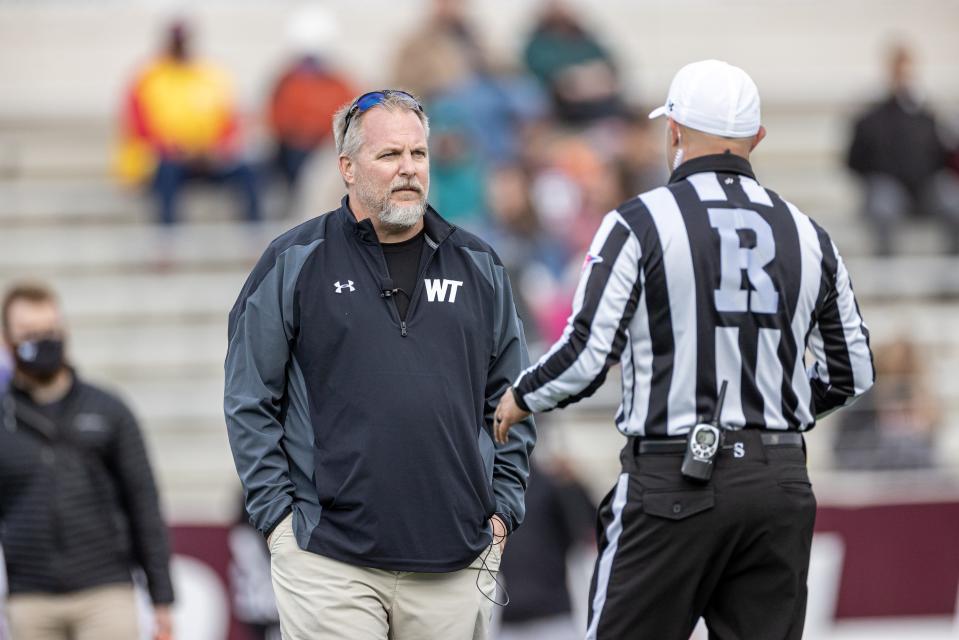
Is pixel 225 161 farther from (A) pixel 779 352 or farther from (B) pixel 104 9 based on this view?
(A) pixel 779 352

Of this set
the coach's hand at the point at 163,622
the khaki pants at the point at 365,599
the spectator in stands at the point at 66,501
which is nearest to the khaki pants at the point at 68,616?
the spectator in stands at the point at 66,501

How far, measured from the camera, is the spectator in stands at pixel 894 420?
11758 mm

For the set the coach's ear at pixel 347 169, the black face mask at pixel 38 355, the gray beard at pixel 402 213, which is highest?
the coach's ear at pixel 347 169

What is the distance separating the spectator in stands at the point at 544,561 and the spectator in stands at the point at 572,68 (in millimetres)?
5388

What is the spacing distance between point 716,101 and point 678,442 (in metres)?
1.10

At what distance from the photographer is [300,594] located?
210 inches

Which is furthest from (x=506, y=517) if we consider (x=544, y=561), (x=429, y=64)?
(x=429, y=64)

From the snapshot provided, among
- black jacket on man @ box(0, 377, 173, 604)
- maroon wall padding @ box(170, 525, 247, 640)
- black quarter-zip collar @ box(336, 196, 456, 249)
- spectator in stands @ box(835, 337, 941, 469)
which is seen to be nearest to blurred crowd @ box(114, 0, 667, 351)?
spectator in stands @ box(835, 337, 941, 469)

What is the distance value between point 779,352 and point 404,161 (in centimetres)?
132

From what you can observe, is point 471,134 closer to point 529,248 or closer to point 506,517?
point 529,248

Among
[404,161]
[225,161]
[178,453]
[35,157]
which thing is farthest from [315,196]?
[404,161]

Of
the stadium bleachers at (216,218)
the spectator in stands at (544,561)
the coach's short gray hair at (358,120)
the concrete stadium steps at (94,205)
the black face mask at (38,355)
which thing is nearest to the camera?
the coach's short gray hair at (358,120)

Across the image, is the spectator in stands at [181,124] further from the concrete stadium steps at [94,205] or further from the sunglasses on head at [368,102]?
Result: the sunglasses on head at [368,102]

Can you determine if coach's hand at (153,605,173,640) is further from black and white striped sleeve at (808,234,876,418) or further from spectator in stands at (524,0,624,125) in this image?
spectator in stands at (524,0,624,125)
